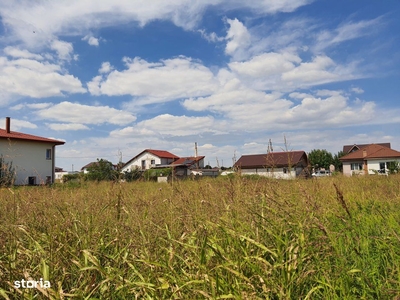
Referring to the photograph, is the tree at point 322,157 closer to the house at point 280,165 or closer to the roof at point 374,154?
the roof at point 374,154

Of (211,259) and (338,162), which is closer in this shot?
(211,259)

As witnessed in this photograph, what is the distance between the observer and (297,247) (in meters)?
2.15

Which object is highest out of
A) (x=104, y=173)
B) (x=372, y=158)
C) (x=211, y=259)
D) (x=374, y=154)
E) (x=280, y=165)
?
(x=374, y=154)

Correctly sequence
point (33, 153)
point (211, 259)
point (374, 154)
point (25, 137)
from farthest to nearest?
point (374, 154)
point (33, 153)
point (25, 137)
point (211, 259)

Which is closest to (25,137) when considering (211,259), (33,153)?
(33,153)

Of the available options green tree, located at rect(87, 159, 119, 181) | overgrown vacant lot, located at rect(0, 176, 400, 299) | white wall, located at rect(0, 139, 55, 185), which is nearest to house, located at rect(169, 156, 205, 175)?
green tree, located at rect(87, 159, 119, 181)

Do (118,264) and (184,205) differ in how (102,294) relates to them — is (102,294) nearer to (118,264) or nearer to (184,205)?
(118,264)

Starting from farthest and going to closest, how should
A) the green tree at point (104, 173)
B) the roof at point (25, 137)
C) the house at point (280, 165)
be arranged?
the roof at point (25, 137)
the green tree at point (104, 173)
the house at point (280, 165)

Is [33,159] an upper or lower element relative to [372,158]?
lower

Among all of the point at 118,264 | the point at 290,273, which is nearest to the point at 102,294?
the point at 118,264

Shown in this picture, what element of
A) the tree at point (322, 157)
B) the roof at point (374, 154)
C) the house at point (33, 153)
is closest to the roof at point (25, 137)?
the house at point (33, 153)

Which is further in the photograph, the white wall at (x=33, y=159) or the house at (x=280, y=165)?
the white wall at (x=33, y=159)

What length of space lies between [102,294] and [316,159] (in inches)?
2252

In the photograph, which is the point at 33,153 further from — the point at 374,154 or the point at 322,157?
the point at 322,157
